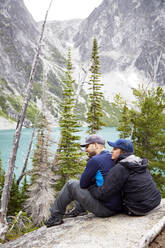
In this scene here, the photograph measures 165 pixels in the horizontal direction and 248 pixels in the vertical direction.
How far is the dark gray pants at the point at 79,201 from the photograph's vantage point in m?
4.55

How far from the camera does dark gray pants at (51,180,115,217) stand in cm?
455

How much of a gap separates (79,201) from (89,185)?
0.64 metres

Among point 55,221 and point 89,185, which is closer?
point 89,185

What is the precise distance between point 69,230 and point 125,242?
1481 mm

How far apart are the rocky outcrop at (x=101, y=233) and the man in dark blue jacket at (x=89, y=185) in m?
0.24

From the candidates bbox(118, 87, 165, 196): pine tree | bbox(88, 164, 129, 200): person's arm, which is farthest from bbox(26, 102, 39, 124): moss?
bbox(88, 164, 129, 200): person's arm

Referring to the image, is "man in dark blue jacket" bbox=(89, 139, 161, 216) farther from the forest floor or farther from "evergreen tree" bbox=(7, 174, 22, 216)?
"evergreen tree" bbox=(7, 174, 22, 216)

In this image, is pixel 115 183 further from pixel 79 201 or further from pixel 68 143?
pixel 68 143

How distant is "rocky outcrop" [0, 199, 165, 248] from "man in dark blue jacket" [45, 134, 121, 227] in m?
0.24

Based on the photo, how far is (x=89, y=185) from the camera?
446cm

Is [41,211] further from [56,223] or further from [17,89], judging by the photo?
[17,89]

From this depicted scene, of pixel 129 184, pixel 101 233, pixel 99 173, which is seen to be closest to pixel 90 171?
pixel 99 173

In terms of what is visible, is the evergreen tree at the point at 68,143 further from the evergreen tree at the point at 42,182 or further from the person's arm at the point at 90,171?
the person's arm at the point at 90,171

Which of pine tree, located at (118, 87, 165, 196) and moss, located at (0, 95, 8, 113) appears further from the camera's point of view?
moss, located at (0, 95, 8, 113)
